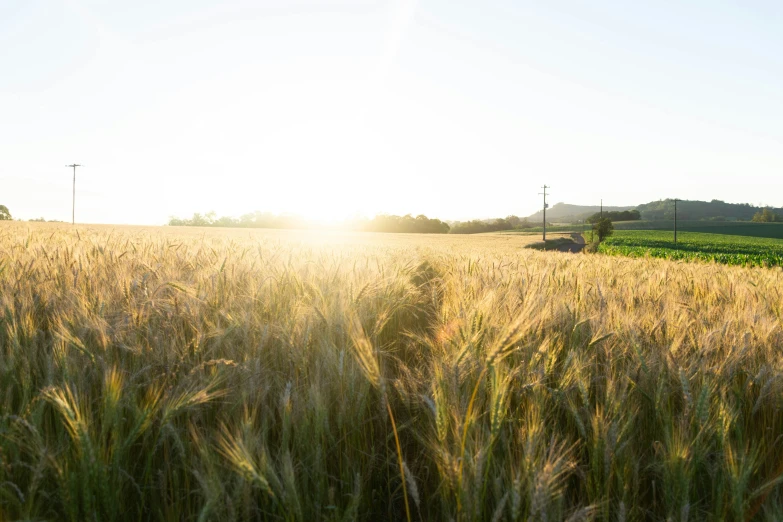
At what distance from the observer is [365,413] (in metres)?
1.54

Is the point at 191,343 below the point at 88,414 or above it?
above

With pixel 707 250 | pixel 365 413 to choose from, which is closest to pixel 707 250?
pixel 707 250

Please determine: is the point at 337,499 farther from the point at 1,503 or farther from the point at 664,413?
the point at 664,413

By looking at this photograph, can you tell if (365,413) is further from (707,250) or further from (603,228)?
(603,228)

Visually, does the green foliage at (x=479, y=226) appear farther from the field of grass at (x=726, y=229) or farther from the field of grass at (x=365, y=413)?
the field of grass at (x=365, y=413)

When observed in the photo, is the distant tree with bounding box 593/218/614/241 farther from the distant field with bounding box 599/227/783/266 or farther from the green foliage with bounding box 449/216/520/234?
the green foliage with bounding box 449/216/520/234

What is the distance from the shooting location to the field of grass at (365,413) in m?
1.05

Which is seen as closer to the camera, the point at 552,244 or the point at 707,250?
the point at 707,250

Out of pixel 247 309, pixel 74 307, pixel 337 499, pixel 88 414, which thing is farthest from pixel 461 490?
Answer: pixel 74 307

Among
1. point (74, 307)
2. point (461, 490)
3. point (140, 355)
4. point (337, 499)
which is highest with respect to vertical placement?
point (74, 307)

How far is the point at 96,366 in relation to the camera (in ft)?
4.89

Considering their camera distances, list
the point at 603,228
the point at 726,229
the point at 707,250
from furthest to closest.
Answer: the point at 726,229 → the point at 603,228 → the point at 707,250

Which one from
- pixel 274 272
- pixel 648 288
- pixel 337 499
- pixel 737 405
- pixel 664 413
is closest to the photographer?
pixel 337 499

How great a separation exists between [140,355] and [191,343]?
0.59ft
